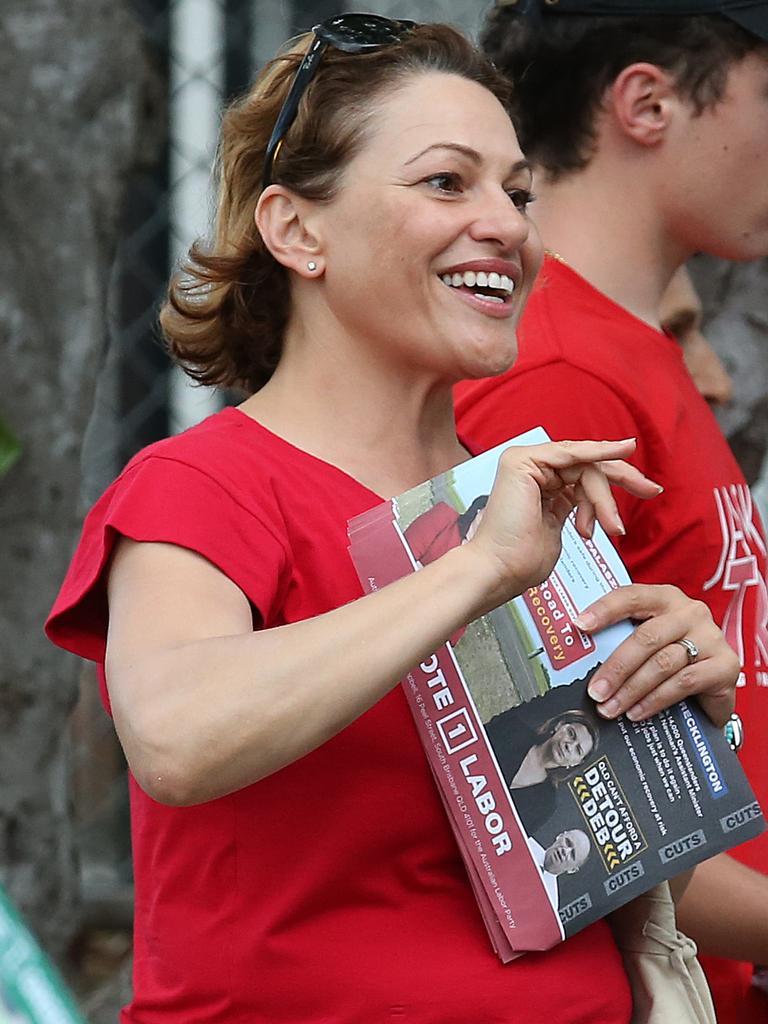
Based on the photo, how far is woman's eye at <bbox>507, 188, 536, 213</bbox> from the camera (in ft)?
5.91

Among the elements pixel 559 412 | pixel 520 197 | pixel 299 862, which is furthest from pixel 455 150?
pixel 299 862

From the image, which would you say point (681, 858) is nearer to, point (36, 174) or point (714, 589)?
point (714, 589)

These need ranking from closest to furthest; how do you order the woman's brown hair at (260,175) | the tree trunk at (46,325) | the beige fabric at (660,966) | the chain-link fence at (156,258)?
the beige fabric at (660,966)
the woman's brown hair at (260,175)
the tree trunk at (46,325)
the chain-link fence at (156,258)

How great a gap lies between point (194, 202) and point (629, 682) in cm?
320

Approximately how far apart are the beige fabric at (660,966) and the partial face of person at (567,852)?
16 cm

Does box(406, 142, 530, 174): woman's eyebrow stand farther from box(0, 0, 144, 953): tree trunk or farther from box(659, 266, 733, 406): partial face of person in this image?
box(0, 0, 144, 953): tree trunk

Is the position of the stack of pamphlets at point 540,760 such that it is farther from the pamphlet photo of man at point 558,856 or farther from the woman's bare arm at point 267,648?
the woman's bare arm at point 267,648

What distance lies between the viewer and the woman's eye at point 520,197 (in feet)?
5.91

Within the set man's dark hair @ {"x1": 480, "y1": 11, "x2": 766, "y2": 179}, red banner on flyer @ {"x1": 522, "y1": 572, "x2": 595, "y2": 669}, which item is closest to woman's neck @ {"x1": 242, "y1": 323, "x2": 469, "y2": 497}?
red banner on flyer @ {"x1": 522, "y1": 572, "x2": 595, "y2": 669}

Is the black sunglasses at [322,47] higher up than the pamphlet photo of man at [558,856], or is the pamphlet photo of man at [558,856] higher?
the black sunglasses at [322,47]

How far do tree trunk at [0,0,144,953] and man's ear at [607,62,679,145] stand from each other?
3.53ft

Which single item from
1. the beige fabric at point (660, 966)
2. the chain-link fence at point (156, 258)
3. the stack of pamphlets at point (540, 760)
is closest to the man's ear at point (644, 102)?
the stack of pamphlets at point (540, 760)

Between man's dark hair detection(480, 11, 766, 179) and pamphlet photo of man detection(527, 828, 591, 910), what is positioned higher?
man's dark hair detection(480, 11, 766, 179)

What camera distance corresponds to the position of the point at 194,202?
Result: 454 centimetres
